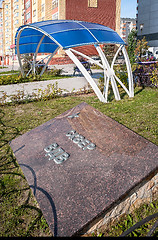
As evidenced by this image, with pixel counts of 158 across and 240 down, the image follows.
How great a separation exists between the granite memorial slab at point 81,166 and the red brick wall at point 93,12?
3383 cm

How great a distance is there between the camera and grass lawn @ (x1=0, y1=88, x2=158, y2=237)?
2998 millimetres

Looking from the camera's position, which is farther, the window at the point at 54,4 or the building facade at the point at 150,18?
the building facade at the point at 150,18

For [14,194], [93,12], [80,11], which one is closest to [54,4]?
[80,11]

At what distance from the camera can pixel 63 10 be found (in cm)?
3369

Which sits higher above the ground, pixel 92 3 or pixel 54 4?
pixel 92 3

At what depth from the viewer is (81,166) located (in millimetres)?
3240

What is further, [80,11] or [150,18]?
[150,18]

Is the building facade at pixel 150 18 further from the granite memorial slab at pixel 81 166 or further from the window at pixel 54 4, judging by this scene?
the granite memorial slab at pixel 81 166

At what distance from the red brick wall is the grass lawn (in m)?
28.5

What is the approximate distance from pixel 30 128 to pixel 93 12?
34.5 m

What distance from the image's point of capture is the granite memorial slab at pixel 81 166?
104 inches

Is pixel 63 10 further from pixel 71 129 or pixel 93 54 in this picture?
pixel 71 129

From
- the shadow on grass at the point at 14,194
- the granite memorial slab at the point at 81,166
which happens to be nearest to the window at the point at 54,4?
the shadow on grass at the point at 14,194

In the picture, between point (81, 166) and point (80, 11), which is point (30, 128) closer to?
point (81, 166)
